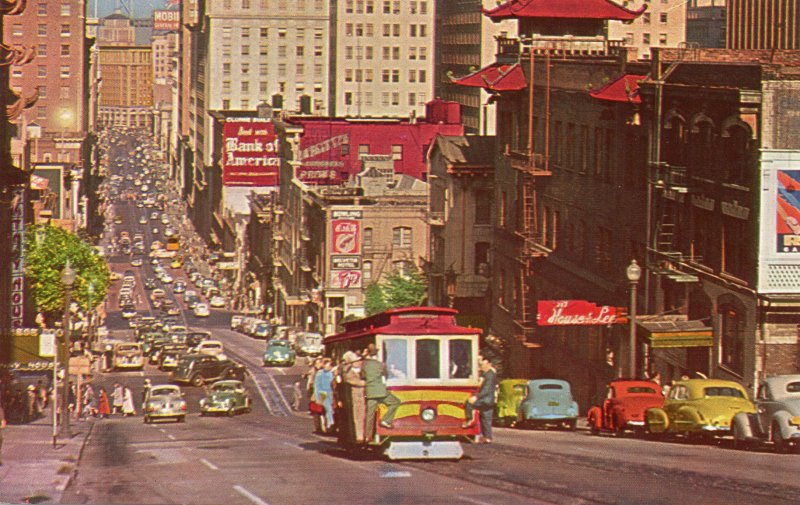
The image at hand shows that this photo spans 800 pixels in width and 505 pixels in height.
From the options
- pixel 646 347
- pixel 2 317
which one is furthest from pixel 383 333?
pixel 646 347

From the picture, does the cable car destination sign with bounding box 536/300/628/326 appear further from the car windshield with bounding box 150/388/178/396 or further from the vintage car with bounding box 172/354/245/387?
the vintage car with bounding box 172/354/245/387

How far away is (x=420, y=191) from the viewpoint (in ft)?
295

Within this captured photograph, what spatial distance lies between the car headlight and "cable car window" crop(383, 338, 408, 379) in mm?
843

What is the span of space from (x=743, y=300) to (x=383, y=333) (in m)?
18.6

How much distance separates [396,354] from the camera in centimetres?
2811

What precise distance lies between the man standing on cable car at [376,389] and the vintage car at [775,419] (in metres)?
8.96

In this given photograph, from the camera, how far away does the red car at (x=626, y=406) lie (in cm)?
4047

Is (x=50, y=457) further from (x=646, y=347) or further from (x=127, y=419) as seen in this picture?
(x=127, y=419)

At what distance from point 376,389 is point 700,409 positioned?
1157 cm

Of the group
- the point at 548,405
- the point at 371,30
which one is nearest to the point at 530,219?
the point at 548,405

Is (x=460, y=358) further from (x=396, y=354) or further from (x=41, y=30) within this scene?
(x=41, y=30)

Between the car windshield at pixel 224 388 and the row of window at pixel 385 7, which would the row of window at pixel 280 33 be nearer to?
the row of window at pixel 385 7

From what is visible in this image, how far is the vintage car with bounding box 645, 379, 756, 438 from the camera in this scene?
36188 mm

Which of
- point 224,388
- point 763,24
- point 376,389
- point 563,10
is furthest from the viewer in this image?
point 563,10
